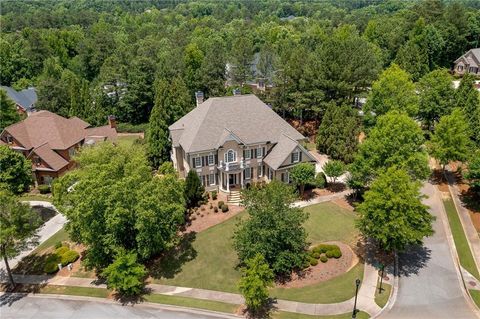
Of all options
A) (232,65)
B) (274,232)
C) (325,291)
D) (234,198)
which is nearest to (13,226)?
(274,232)

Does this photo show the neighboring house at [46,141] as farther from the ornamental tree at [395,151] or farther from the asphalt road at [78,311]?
the ornamental tree at [395,151]

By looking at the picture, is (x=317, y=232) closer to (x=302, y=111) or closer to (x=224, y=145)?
(x=224, y=145)

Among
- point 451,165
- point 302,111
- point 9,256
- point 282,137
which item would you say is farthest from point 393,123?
point 9,256

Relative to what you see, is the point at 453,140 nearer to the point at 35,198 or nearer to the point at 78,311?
the point at 78,311

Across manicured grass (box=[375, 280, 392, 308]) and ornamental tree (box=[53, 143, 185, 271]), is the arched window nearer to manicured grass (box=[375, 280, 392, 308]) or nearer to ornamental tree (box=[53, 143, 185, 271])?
ornamental tree (box=[53, 143, 185, 271])

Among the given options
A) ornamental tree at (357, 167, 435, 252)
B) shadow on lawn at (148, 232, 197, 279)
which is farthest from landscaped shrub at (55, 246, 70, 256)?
ornamental tree at (357, 167, 435, 252)
